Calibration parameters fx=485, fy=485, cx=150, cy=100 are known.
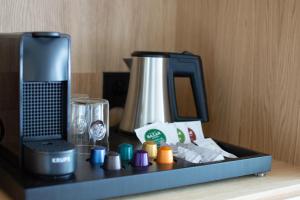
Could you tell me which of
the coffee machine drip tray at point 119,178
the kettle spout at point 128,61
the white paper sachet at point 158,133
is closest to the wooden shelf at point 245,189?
the coffee machine drip tray at point 119,178

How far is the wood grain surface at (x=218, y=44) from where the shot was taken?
3.75ft

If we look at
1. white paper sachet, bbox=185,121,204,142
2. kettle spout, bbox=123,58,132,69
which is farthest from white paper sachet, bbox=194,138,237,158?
kettle spout, bbox=123,58,132,69

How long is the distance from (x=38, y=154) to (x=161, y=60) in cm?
51

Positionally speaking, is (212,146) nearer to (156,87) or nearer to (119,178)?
(156,87)

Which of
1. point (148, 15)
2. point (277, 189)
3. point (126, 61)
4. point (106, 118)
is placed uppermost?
point (148, 15)

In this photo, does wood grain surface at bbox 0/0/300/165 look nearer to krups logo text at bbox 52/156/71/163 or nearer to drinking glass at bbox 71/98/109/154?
drinking glass at bbox 71/98/109/154

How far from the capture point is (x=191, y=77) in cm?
127

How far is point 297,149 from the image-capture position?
1113mm

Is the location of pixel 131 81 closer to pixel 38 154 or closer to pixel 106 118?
pixel 106 118

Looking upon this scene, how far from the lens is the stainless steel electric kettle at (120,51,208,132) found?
1.21 m

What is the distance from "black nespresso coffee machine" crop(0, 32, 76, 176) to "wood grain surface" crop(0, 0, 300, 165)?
1.28 ft

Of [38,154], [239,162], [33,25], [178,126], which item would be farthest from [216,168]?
[33,25]

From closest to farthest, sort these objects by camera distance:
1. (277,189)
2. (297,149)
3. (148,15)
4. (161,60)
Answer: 1. (277,189)
2. (297,149)
3. (161,60)
4. (148,15)

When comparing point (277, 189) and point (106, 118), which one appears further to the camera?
point (106, 118)
